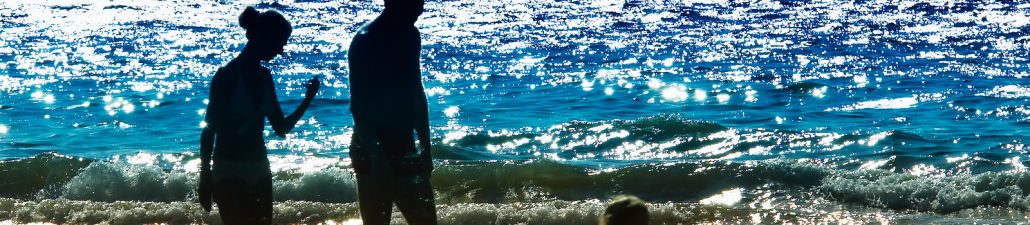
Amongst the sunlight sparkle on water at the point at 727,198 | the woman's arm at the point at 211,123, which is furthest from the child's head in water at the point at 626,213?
the sunlight sparkle on water at the point at 727,198

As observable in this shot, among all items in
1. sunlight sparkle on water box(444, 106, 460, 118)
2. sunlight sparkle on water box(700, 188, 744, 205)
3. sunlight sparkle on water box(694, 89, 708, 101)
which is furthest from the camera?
sunlight sparkle on water box(694, 89, 708, 101)

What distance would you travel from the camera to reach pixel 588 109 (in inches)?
666

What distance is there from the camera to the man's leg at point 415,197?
217 inches

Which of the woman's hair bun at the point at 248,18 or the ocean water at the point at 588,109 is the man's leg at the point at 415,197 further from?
the ocean water at the point at 588,109

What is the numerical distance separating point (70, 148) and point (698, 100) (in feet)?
25.7

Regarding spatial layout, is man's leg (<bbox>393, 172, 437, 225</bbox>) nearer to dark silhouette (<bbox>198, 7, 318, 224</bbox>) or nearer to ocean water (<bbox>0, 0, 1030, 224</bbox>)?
dark silhouette (<bbox>198, 7, 318, 224</bbox>)

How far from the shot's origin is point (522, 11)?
29.3 metres

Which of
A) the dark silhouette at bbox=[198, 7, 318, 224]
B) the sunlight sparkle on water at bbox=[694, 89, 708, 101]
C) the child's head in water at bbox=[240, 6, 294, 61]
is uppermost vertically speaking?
the child's head in water at bbox=[240, 6, 294, 61]

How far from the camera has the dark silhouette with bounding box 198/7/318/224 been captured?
5.39m

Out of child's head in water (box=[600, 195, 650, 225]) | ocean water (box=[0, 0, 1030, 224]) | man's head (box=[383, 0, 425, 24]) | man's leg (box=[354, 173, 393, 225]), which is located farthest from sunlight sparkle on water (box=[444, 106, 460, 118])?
child's head in water (box=[600, 195, 650, 225])

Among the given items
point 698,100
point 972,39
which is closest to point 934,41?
point 972,39

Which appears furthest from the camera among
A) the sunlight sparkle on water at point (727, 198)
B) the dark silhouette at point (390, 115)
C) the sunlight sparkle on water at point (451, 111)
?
the sunlight sparkle on water at point (451, 111)

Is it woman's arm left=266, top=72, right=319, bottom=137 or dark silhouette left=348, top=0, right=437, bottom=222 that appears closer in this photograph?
dark silhouette left=348, top=0, right=437, bottom=222

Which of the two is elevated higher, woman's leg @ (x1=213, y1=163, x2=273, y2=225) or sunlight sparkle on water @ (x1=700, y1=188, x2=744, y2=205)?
woman's leg @ (x1=213, y1=163, x2=273, y2=225)
